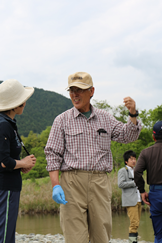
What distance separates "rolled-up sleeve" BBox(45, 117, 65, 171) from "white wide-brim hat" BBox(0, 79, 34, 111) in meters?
0.46

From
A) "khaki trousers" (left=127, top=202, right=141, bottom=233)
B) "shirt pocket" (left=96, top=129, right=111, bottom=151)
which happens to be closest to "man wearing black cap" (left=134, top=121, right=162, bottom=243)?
"shirt pocket" (left=96, top=129, right=111, bottom=151)

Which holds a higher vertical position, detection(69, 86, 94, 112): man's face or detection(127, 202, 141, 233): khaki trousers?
detection(69, 86, 94, 112): man's face

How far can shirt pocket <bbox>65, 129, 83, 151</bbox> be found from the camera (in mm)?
3213

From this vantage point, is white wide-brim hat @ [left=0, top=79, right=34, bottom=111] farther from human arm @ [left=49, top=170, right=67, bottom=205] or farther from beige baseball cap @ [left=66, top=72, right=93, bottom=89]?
human arm @ [left=49, top=170, right=67, bottom=205]

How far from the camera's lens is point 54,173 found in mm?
3154

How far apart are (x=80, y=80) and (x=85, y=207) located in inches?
50.6

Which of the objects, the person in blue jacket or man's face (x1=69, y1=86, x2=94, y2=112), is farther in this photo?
man's face (x1=69, y1=86, x2=94, y2=112)

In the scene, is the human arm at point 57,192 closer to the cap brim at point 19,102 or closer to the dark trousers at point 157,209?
the cap brim at point 19,102

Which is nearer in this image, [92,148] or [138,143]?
[92,148]

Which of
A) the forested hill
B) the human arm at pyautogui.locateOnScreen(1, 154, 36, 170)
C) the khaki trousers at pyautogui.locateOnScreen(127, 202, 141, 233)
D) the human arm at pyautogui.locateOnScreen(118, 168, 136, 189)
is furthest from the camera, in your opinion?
the forested hill

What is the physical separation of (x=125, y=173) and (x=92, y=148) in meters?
3.68

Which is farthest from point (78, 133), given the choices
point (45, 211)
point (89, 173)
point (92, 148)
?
point (45, 211)

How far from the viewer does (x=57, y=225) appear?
41.7ft

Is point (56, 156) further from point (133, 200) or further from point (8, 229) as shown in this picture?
point (133, 200)
